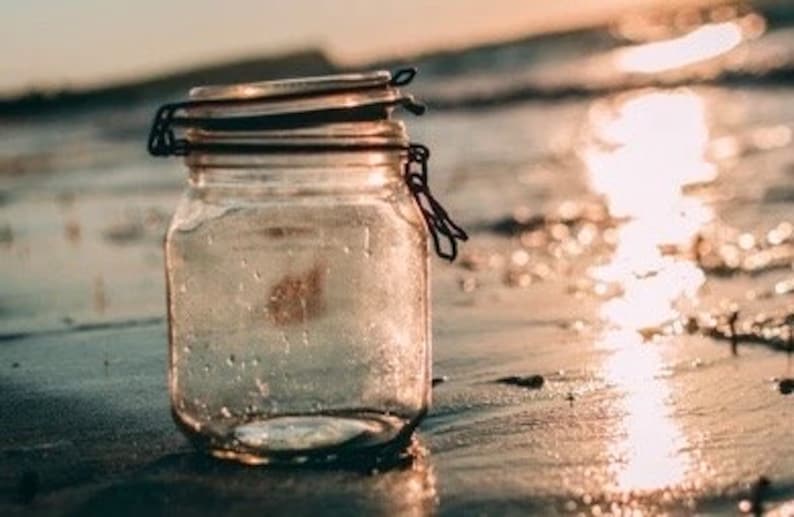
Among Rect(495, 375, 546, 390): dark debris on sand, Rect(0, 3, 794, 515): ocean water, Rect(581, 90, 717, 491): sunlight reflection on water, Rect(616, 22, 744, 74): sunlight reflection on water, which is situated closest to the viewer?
Rect(0, 3, 794, 515): ocean water

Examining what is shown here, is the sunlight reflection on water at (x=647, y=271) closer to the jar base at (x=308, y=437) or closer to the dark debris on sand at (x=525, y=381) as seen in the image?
the dark debris on sand at (x=525, y=381)

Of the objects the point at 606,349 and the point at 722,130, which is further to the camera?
the point at 722,130

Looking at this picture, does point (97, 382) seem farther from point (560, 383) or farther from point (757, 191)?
point (757, 191)

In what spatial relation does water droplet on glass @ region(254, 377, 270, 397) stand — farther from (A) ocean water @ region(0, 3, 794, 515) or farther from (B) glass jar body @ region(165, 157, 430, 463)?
(A) ocean water @ region(0, 3, 794, 515)

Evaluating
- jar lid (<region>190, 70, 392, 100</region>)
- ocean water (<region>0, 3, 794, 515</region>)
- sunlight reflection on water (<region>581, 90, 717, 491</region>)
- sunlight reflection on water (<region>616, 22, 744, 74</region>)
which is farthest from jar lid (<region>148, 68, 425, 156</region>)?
sunlight reflection on water (<region>616, 22, 744, 74</region>)

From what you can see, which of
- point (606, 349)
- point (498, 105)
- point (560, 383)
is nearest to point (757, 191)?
point (606, 349)
